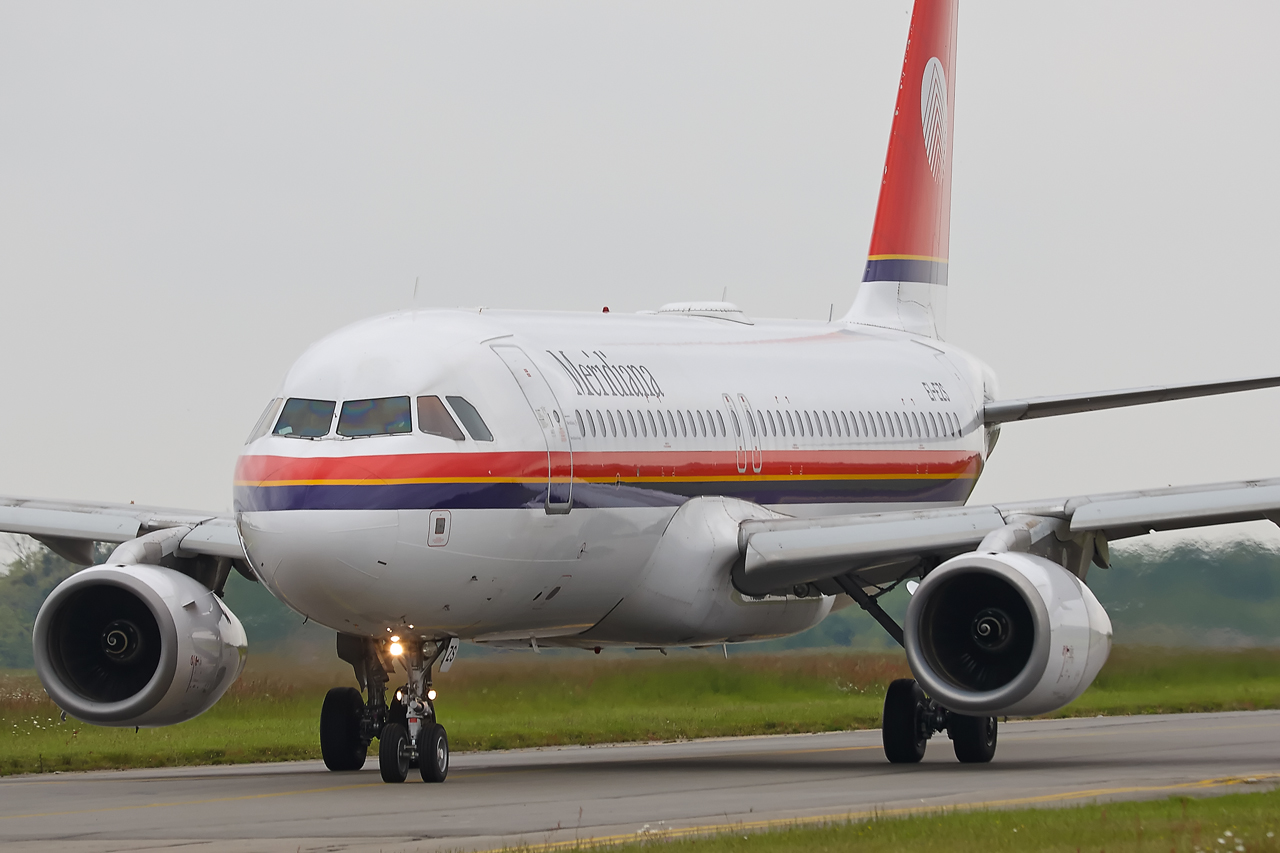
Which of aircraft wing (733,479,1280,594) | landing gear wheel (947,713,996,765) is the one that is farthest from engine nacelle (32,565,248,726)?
landing gear wheel (947,713,996,765)

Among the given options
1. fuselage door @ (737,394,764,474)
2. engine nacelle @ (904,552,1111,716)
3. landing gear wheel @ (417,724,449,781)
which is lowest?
landing gear wheel @ (417,724,449,781)

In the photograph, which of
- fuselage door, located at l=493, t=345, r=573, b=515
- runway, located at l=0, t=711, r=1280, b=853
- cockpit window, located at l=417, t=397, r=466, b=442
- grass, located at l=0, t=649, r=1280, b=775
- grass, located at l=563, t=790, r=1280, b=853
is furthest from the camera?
grass, located at l=0, t=649, r=1280, b=775

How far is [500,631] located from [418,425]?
2783mm

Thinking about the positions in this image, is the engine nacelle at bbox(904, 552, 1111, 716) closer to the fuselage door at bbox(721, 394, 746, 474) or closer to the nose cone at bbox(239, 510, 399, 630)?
the fuselage door at bbox(721, 394, 746, 474)

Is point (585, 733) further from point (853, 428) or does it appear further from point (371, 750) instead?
point (853, 428)

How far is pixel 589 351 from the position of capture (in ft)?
73.5

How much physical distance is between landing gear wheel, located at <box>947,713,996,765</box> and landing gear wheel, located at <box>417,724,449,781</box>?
5.43 meters

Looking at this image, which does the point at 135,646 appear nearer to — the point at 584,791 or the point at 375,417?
the point at 375,417

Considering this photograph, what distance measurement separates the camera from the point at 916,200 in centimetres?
3338

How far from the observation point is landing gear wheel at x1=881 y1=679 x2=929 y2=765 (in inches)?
896

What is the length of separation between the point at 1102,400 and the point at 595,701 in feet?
26.8

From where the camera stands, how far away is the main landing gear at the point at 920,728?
22.5 m

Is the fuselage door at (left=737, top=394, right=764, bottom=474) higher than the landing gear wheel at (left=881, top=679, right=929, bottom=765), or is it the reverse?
the fuselage door at (left=737, top=394, right=764, bottom=474)

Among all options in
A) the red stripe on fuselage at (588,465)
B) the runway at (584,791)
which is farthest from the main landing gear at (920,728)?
the red stripe on fuselage at (588,465)
